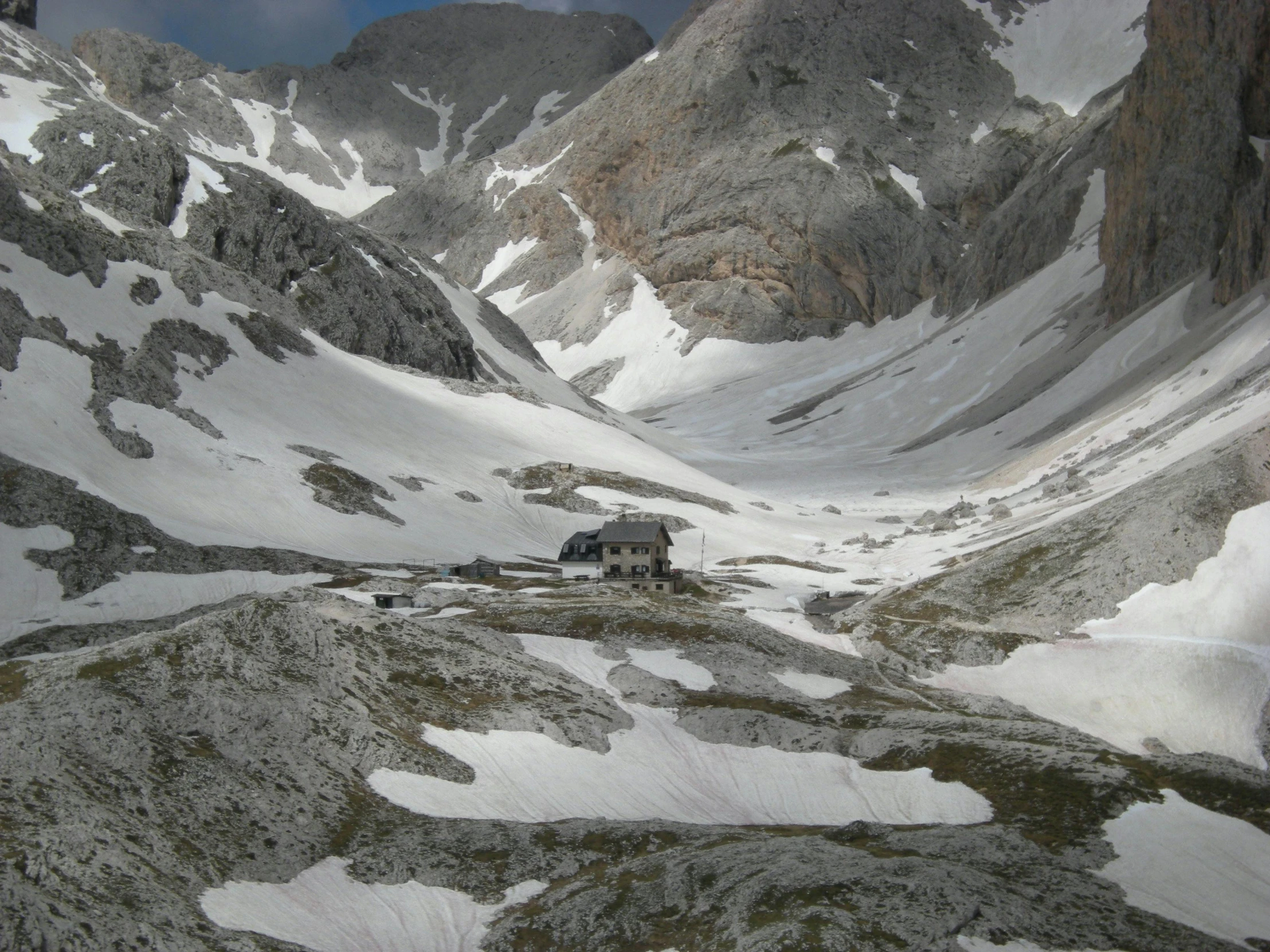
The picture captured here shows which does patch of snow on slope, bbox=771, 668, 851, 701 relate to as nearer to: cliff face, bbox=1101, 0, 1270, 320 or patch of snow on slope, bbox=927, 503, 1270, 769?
patch of snow on slope, bbox=927, 503, 1270, 769

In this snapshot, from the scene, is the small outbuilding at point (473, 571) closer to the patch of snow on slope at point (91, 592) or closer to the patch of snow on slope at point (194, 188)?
the patch of snow on slope at point (91, 592)

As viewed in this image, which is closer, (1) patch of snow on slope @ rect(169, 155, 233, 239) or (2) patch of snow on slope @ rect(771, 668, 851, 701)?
(2) patch of snow on slope @ rect(771, 668, 851, 701)

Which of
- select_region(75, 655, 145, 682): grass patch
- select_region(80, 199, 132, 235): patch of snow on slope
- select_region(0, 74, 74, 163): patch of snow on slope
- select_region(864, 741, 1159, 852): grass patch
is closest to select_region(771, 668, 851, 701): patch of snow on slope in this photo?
select_region(864, 741, 1159, 852): grass patch

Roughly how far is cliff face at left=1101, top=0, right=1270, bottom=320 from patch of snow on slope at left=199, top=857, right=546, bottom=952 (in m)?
117

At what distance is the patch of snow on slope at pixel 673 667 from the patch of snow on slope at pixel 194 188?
280 ft

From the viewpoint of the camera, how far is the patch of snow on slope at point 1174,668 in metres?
47.5

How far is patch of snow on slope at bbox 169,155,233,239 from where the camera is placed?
11781 centimetres

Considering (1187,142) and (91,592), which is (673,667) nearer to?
(91,592)

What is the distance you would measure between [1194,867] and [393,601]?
128ft

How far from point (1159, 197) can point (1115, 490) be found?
77.8 meters

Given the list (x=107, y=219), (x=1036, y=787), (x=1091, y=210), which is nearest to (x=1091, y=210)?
(x=1091, y=210)

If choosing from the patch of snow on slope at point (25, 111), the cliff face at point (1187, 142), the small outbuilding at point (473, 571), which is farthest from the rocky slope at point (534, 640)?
the cliff face at point (1187, 142)

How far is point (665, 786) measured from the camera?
38188 mm

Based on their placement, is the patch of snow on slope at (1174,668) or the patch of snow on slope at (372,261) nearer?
the patch of snow on slope at (1174,668)
